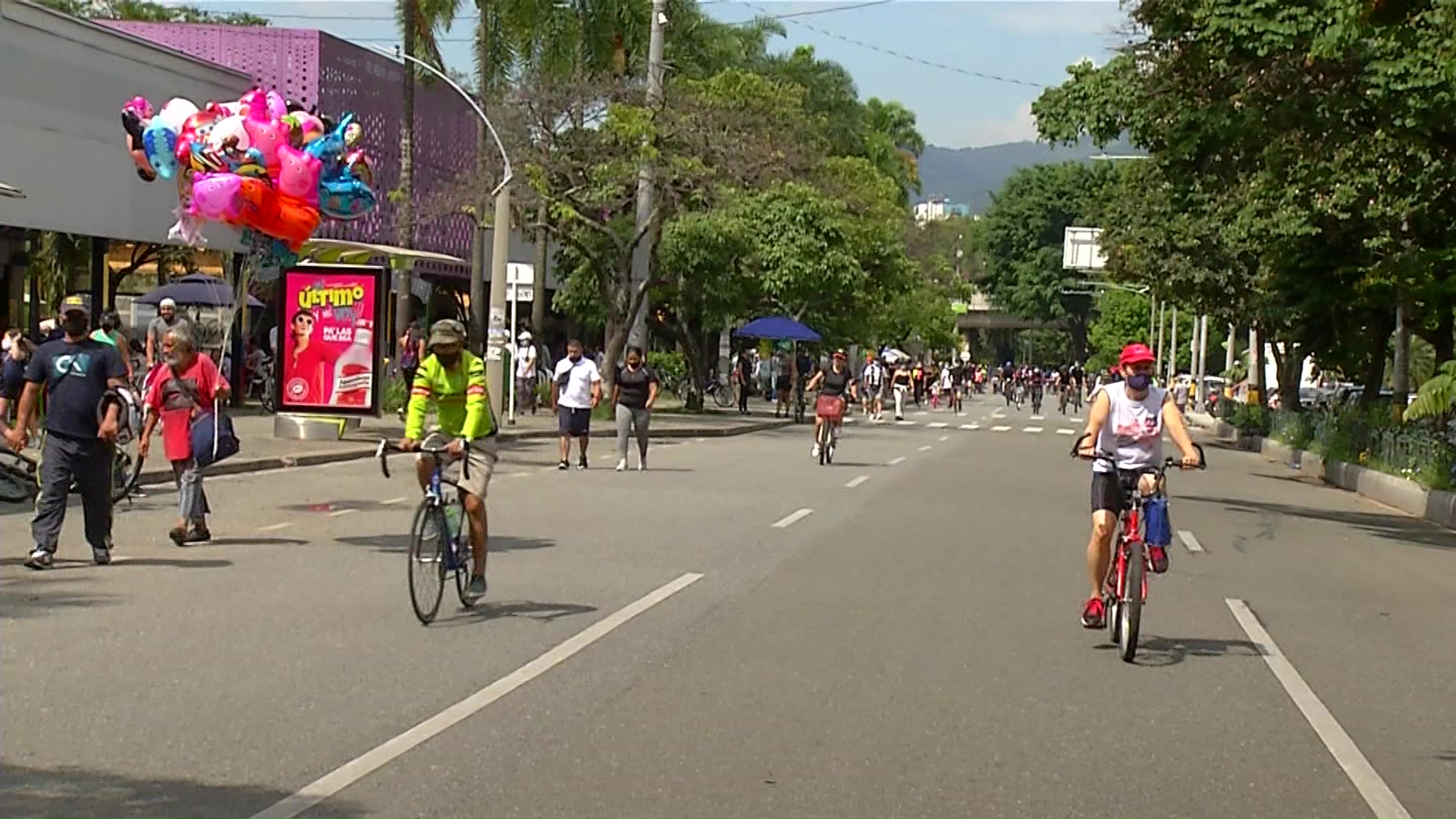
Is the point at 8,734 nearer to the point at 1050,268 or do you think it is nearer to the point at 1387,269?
the point at 1387,269

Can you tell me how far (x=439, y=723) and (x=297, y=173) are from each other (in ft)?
27.1

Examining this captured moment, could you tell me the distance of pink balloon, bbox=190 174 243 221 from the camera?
48.3 ft

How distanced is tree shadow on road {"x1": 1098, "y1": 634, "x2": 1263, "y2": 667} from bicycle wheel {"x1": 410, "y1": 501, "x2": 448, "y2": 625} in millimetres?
3953

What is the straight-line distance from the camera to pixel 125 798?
6641 millimetres

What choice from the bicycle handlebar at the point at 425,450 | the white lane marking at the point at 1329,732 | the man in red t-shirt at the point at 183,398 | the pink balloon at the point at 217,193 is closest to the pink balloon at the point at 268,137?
the pink balloon at the point at 217,193

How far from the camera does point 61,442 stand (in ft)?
42.2

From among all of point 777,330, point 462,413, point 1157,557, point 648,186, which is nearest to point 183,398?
point 462,413

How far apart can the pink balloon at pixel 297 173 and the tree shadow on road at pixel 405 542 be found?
9.66 ft

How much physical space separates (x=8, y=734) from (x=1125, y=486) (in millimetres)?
6220

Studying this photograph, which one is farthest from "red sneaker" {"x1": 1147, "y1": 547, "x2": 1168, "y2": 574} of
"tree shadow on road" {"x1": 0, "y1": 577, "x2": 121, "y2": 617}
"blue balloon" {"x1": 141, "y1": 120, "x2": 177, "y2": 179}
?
"blue balloon" {"x1": 141, "y1": 120, "x2": 177, "y2": 179}

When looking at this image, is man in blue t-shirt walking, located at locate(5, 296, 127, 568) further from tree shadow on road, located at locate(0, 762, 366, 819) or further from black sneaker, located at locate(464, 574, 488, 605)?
tree shadow on road, located at locate(0, 762, 366, 819)

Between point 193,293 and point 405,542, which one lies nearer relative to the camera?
point 405,542

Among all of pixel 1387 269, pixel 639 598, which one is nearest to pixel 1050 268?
pixel 1387 269

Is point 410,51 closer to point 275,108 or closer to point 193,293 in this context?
point 193,293
